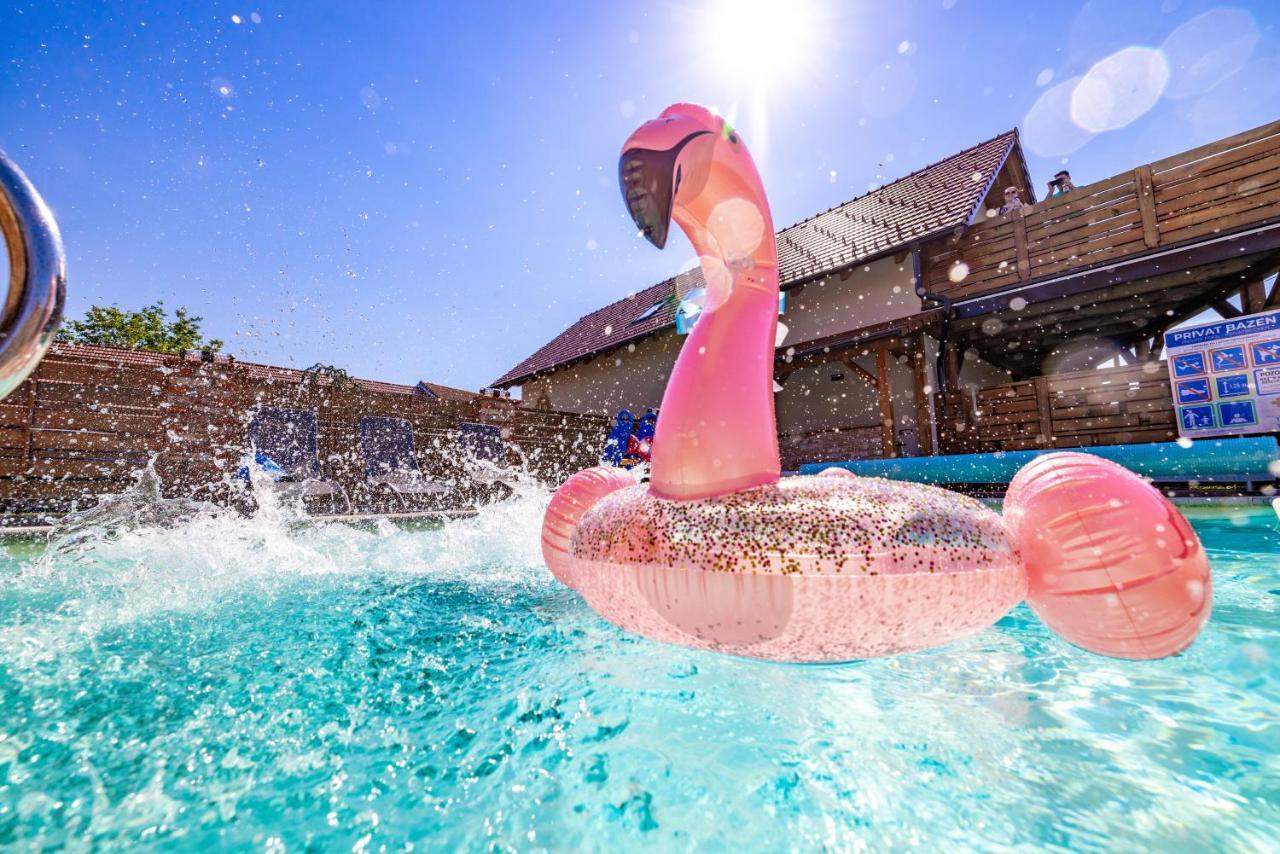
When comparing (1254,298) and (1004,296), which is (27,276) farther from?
(1254,298)

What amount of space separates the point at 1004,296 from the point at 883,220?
3.30m

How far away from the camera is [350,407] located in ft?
35.7

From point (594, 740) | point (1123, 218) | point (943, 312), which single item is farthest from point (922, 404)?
point (594, 740)

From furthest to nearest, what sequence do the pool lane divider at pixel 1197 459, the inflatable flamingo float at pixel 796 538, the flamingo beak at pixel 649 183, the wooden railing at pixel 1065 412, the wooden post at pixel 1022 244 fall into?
the wooden post at pixel 1022 244, the wooden railing at pixel 1065 412, the pool lane divider at pixel 1197 459, the flamingo beak at pixel 649 183, the inflatable flamingo float at pixel 796 538

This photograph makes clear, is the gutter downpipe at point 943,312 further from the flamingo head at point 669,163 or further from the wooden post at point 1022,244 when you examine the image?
the flamingo head at point 669,163

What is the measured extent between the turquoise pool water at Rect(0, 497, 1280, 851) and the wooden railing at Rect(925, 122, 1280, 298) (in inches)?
320

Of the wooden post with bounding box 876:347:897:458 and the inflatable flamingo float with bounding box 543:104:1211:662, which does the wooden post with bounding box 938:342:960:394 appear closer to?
the wooden post with bounding box 876:347:897:458

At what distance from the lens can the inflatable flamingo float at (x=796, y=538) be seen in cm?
116

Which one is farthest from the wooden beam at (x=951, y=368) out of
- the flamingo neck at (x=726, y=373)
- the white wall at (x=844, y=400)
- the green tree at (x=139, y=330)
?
the green tree at (x=139, y=330)

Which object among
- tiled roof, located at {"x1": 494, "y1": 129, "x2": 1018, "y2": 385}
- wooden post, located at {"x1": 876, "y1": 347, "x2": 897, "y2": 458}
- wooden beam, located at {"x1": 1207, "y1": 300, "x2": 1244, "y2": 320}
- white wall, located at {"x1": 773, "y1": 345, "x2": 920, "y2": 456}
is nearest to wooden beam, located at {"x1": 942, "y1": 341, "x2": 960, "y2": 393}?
white wall, located at {"x1": 773, "y1": 345, "x2": 920, "y2": 456}

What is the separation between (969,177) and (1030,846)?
12.9 m

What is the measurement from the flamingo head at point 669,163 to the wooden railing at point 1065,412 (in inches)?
365

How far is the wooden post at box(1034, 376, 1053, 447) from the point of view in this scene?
8.71m

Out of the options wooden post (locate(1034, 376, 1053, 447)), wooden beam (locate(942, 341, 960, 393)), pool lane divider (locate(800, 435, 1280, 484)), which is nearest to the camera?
pool lane divider (locate(800, 435, 1280, 484))
